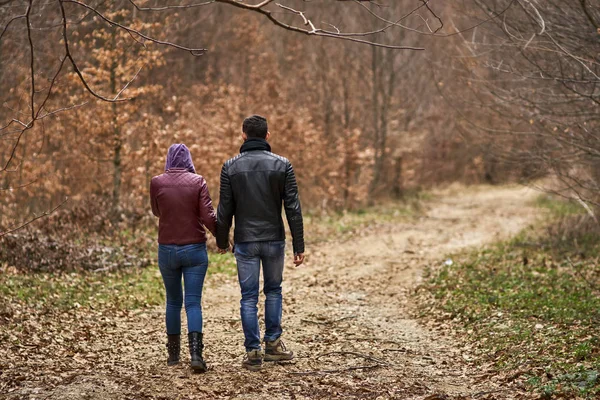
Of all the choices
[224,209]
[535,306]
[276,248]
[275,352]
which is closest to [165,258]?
[224,209]

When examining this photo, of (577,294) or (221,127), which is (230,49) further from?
(577,294)

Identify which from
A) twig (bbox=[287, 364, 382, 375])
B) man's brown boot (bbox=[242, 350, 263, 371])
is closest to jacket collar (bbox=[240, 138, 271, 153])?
man's brown boot (bbox=[242, 350, 263, 371])

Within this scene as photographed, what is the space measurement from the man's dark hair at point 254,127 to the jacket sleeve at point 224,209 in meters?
0.40

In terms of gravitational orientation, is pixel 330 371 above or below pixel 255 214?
below

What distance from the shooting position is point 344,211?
23.2m

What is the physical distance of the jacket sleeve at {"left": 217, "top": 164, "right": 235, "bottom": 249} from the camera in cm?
641

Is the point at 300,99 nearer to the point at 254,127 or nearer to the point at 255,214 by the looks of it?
the point at 254,127

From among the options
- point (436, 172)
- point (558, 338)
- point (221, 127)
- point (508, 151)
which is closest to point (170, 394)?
point (558, 338)

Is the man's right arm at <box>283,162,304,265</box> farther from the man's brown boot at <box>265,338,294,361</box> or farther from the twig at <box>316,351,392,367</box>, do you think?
the twig at <box>316,351,392,367</box>

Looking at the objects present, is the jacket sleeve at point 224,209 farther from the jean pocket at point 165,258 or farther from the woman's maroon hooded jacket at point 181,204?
the jean pocket at point 165,258

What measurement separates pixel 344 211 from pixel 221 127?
5.98 meters

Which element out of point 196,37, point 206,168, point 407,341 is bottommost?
point 407,341

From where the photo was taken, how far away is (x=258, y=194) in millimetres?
6359

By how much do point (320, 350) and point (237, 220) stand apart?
2114mm
